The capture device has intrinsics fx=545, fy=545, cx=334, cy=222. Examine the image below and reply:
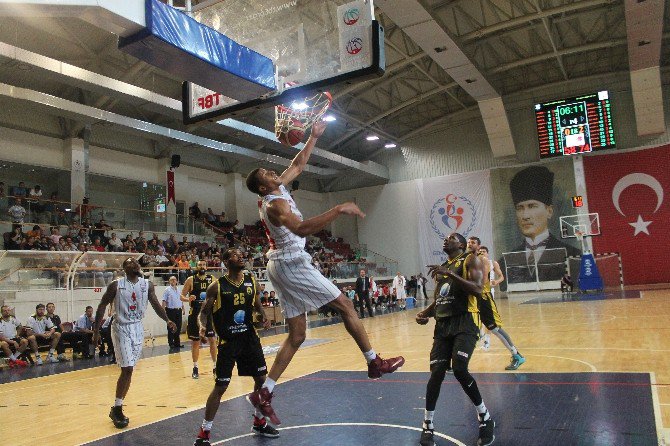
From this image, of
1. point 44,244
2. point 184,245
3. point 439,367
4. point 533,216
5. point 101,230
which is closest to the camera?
point 439,367

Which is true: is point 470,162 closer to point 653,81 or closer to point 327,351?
point 653,81

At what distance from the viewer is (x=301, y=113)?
661 cm

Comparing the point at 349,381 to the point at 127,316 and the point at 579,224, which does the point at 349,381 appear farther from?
the point at 579,224

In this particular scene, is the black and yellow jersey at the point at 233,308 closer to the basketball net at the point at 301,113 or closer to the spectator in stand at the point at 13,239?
the basketball net at the point at 301,113

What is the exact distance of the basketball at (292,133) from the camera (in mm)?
6156

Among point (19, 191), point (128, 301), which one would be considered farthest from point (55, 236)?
point (128, 301)

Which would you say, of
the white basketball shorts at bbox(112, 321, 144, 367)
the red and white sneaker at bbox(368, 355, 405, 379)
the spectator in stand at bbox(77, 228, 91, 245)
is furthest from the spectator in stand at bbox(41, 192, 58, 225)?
the red and white sneaker at bbox(368, 355, 405, 379)

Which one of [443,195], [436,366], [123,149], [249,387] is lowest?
[249,387]

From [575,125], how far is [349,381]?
20.7m

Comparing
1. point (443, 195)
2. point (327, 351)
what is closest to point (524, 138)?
point (443, 195)

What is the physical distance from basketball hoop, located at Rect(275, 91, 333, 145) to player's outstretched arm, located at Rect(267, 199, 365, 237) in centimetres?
221

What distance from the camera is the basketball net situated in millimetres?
6395

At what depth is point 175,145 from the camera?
2431 cm

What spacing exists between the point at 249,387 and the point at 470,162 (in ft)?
81.0
